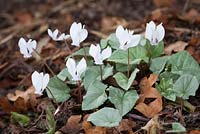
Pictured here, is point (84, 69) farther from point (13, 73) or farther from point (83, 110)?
point (13, 73)

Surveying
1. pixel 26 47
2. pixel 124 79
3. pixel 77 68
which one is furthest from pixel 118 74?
pixel 26 47

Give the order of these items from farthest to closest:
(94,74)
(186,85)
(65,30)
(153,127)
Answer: (65,30), (94,74), (186,85), (153,127)

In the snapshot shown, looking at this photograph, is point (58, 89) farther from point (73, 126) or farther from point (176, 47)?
point (176, 47)

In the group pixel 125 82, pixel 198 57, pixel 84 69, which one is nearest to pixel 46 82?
pixel 84 69

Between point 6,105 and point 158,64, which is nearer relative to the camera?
point 158,64

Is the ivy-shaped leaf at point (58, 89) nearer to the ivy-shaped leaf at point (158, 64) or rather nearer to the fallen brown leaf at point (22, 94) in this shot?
the fallen brown leaf at point (22, 94)

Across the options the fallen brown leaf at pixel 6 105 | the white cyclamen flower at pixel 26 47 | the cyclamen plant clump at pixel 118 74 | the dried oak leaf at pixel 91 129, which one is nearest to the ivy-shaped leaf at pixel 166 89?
the cyclamen plant clump at pixel 118 74

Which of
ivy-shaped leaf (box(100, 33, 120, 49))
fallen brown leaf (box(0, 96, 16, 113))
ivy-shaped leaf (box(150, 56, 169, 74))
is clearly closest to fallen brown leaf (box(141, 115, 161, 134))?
ivy-shaped leaf (box(150, 56, 169, 74))
